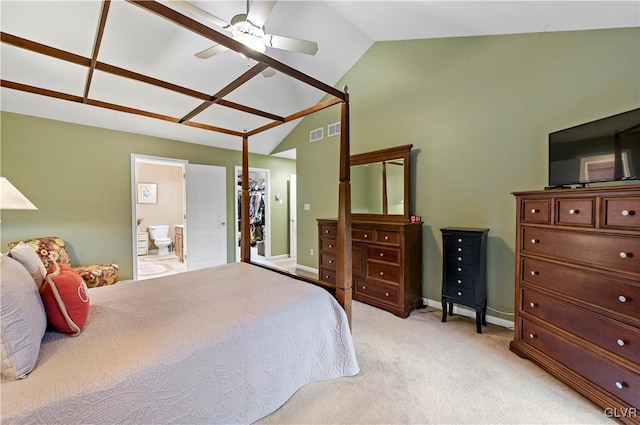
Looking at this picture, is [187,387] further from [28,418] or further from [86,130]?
[86,130]

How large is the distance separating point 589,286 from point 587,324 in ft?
0.81

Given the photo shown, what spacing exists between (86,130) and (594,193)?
18.5 feet

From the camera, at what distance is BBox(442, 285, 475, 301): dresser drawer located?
2.58 m

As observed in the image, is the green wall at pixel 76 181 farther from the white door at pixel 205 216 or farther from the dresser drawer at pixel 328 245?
the dresser drawer at pixel 328 245

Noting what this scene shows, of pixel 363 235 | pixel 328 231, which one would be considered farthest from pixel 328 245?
pixel 363 235

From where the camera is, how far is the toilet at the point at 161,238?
6.58 metres

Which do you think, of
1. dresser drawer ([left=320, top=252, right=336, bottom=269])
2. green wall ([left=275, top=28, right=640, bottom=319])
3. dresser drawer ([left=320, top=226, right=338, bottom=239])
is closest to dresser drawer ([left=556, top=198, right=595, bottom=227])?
green wall ([left=275, top=28, right=640, bottom=319])

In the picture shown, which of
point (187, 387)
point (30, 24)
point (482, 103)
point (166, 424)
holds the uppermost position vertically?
point (30, 24)

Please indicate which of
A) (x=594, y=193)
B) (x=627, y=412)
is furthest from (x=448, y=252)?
(x=627, y=412)

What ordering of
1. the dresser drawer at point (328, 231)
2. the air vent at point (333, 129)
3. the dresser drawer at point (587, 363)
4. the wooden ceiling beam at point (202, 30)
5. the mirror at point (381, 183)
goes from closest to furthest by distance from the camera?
the wooden ceiling beam at point (202, 30), the dresser drawer at point (587, 363), the mirror at point (381, 183), the dresser drawer at point (328, 231), the air vent at point (333, 129)

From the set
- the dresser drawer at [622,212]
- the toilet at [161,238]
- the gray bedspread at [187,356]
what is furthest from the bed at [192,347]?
the toilet at [161,238]

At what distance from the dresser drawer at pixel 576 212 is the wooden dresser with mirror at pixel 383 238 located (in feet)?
4.32

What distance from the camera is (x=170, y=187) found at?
23.6ft

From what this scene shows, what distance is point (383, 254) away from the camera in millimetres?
3074
